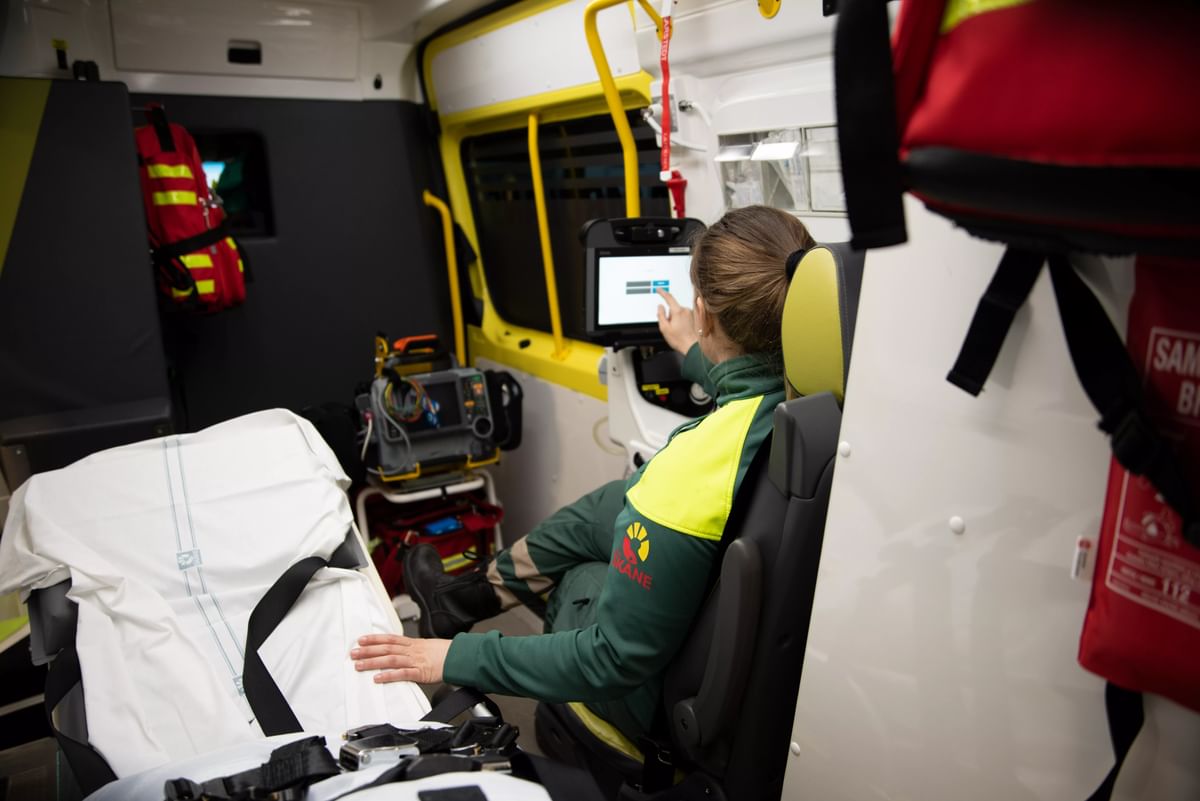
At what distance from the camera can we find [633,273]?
2.76 m

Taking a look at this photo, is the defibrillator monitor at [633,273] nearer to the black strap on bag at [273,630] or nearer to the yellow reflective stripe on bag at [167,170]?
the black strap on bag at [273,630]

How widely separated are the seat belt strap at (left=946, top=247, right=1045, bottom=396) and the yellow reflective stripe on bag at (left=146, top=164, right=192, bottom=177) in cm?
350

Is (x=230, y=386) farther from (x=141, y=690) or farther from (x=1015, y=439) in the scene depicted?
(x=1015, y=439)

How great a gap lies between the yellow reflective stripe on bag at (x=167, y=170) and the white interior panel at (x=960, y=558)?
3.34m

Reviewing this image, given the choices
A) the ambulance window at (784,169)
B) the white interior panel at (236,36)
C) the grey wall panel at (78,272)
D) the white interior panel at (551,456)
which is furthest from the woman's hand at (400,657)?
the white interior panel at (236,36)

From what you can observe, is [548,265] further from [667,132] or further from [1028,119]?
[1028,119]

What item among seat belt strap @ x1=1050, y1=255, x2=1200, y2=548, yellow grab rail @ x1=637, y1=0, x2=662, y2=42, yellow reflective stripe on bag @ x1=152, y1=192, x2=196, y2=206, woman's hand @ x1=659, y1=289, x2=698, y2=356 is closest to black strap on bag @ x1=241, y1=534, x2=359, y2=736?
woman's hand @ x1=659, y1=289, x2=698, y2=356

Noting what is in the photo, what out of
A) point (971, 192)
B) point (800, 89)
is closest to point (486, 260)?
point (800, 89)

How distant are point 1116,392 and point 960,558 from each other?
344mm

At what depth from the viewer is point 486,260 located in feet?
15.9


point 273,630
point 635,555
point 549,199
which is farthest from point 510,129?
point 635,555

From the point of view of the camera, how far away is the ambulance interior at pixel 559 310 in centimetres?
100

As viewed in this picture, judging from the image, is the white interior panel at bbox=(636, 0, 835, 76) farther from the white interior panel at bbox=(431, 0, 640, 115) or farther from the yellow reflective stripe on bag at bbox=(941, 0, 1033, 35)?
the yellow reflective stripe on bag at bbox=(941, 0, 1033, 35)

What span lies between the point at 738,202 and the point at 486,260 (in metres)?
2.36
